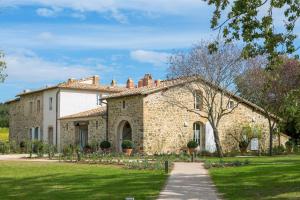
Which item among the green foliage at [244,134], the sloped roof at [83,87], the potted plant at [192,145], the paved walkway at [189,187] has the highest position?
the sloped roof at [83,87]

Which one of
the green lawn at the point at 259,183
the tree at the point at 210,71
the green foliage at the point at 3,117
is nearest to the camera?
the green lawn at the point at 259,183

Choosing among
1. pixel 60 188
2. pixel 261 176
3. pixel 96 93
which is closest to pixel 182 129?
pixel 96 93

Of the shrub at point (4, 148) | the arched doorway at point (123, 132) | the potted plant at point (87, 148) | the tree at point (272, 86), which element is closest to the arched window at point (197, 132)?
the tree at point (272, 86)

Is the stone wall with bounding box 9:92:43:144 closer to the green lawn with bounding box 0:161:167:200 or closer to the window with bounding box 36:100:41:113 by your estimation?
the window with bounding box 36:100:41:113

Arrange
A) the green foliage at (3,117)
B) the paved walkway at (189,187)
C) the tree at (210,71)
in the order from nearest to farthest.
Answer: the paved walkway at (189,187) < the tree at (210,71) < the green foliage at (3,117)

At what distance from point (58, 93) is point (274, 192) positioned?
104 feet

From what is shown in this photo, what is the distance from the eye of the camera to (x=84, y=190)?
13633mm

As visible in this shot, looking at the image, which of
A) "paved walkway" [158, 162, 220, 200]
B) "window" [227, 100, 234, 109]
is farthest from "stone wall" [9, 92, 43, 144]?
"paved walkway" [158, 162, 220, 200]

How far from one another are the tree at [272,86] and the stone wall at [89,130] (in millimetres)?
10100

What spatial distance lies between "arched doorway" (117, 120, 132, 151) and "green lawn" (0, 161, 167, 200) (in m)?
15.3

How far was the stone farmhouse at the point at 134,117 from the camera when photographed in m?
33.5

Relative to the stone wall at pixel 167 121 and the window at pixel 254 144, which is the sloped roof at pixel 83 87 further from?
the window at pixel 254 144

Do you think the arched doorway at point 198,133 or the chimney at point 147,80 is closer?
the arched doorway at point 198,133

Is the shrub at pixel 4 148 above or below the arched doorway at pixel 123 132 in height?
below
